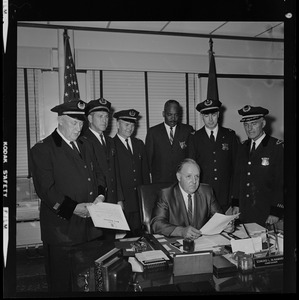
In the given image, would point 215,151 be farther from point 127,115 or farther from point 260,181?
point 127,115

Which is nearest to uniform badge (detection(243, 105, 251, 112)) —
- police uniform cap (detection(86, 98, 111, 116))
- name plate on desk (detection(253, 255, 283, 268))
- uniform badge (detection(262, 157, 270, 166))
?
uniform badge (detection(262, 157, 270, 166))

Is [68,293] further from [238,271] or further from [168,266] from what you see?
[238,271]

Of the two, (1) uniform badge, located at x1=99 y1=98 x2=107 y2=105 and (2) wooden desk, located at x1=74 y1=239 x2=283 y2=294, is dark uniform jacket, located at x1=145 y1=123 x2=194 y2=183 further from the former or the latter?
(2) wooden desk, located at x1=74 y1=239 x2=283 y2=294

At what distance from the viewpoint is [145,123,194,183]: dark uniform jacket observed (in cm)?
212

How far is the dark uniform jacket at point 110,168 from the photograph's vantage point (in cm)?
215

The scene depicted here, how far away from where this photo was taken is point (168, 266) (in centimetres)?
134

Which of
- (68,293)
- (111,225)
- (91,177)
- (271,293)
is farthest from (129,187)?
→ (271,293)

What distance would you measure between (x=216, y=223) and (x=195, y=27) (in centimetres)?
114

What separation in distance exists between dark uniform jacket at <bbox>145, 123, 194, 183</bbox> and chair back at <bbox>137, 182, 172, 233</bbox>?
0.08 meters

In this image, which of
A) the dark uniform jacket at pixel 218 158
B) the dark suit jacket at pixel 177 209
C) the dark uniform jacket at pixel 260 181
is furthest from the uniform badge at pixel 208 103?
the dark suit jacket at pixel 177 209

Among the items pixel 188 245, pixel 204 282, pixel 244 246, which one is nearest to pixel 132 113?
pixel 188 245

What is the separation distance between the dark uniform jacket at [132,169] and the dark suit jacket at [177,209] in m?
0.28
